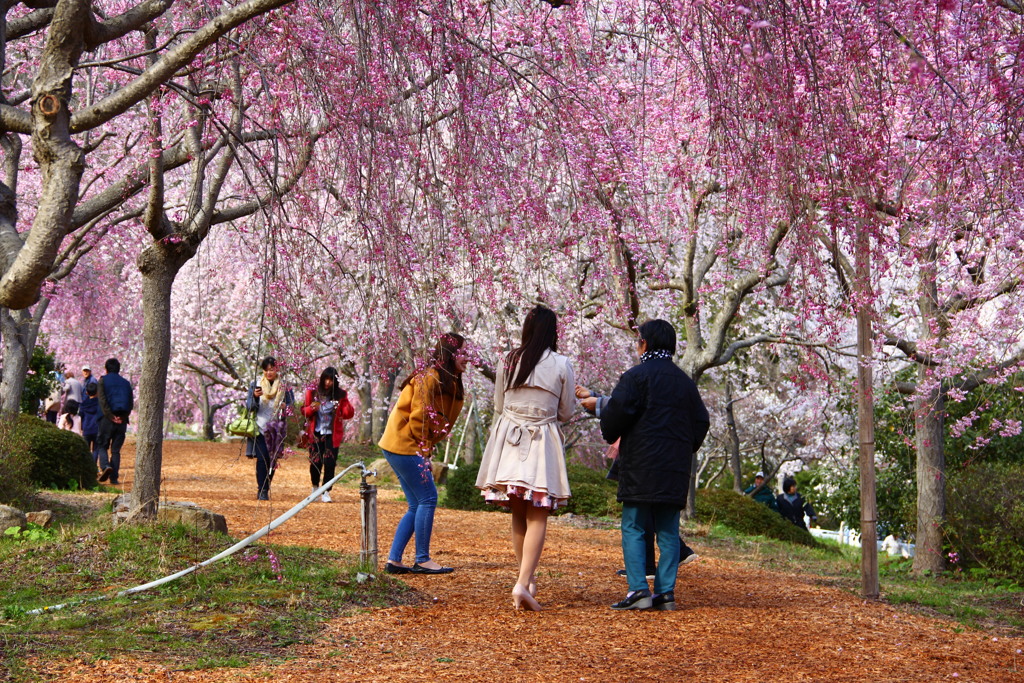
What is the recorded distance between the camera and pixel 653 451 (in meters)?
5.73

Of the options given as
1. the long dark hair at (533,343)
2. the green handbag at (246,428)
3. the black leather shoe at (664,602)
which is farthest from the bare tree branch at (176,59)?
the green handbag at (246,428)

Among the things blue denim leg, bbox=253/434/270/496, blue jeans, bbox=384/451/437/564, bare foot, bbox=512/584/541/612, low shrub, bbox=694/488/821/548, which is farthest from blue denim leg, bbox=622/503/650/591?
low shrub, bbox=694/488/821/548

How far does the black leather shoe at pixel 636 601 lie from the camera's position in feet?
18.9

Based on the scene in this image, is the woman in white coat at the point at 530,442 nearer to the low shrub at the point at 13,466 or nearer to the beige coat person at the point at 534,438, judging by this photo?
the beige coat person at the point at 534,438

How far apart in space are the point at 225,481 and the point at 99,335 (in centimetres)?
951

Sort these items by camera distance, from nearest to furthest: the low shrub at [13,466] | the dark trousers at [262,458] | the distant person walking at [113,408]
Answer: the low shrub at [13,466]
the dark trousers at [262,458]
the distant person walking at [113,408]

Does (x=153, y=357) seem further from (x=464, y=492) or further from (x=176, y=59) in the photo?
(x=464, y=492)

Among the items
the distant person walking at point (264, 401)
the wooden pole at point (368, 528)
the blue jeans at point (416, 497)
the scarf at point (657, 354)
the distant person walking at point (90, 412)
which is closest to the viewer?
the scarf at point (657, 354)

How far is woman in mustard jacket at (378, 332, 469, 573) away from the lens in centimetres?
622

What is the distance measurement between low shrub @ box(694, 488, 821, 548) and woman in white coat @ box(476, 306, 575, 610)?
882 centimetres

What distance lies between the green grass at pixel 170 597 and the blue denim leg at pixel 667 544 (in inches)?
57.6

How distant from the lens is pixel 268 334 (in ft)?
17.2

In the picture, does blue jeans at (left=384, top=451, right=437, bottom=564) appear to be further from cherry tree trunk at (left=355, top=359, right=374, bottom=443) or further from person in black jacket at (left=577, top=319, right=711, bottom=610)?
cherry tree trunk at (left=355, top=359, right=374, bottom=443)

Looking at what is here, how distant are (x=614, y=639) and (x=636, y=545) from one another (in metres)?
0.86
